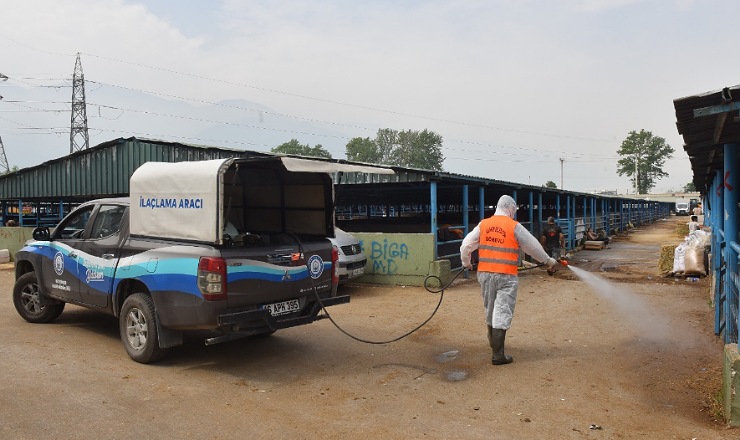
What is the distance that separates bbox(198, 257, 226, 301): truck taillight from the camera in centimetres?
507

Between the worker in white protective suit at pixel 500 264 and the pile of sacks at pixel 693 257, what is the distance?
868 cm

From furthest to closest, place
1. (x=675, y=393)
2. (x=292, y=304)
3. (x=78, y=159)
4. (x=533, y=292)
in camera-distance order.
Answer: (x=78, y=159), (x=533, y=292), (x=292, y=304), (x=675, y=393)

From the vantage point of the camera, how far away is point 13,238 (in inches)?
728

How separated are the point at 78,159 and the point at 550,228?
16926 mm

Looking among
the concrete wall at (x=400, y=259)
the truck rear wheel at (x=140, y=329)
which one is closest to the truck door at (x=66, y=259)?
the truck rear wheel at (x=140, y=329)

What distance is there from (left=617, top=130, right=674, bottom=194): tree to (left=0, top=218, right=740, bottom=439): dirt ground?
11563 centimetres

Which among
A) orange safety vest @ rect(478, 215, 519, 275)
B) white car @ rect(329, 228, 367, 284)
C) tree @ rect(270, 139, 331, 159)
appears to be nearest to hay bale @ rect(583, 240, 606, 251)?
white car @ rect(329, 228, 367, 284)

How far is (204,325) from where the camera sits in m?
5.16

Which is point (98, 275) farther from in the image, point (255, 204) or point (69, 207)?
point (69, 207)

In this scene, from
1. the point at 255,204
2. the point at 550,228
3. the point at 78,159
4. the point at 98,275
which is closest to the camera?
the point at 98,275

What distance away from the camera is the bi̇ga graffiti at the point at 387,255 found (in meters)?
12.3

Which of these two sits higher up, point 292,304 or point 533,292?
point 292,304

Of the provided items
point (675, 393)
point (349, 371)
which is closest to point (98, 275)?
point (349, 371)

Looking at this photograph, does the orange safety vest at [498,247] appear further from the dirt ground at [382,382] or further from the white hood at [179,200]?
the white hood at [179,200]
